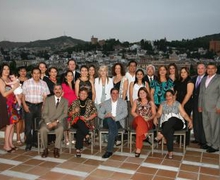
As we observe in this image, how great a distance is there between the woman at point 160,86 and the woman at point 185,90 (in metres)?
0.17

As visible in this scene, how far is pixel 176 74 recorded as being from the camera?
15.4 ft

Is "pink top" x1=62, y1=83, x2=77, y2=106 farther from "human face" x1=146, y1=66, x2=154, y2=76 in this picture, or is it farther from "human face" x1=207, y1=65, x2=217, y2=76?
"human face" x1=207, y1=65, x2=217, y2=76

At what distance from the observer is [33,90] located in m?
4.32

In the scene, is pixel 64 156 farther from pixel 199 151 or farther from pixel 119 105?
pixel 199 151

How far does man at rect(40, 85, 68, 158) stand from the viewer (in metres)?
4.05

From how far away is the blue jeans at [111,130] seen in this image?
4.09 metres

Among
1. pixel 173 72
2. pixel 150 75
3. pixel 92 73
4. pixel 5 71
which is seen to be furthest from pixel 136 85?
pixel 5 71

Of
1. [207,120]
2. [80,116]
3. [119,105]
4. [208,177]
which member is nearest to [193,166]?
[208,177]

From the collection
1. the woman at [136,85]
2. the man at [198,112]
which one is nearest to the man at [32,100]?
the woman at [136,85]

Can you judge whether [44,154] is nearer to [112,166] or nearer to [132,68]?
[112,166]

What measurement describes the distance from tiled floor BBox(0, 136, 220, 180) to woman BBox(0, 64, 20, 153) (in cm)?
27

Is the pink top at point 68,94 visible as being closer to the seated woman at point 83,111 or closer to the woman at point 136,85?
the seated woman at point 83,111

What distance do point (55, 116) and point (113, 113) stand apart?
104 cm

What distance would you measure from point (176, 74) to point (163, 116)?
3.04 ft
